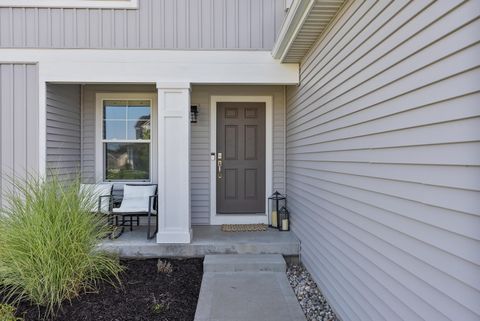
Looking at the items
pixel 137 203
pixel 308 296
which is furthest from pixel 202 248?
pixel 308 296

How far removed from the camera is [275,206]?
5457 mm

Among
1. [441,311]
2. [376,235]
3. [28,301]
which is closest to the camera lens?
[441,311]

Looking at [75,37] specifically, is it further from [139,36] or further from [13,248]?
[13,248]

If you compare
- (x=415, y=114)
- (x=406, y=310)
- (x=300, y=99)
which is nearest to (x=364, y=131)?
(x=415, y=114)

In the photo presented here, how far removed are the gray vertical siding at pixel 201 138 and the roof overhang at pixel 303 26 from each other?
125 centimetres

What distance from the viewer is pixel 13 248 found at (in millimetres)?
2895

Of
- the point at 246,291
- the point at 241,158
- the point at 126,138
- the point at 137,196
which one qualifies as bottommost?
the point at 246,291

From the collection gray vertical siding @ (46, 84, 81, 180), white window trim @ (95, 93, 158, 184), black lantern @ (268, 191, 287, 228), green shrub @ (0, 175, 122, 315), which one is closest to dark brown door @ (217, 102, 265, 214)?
black lantern @ (268, 191, 287, 228)

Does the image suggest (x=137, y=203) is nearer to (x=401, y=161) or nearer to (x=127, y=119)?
(x=127, y=119)

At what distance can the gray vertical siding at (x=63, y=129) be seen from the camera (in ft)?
15.4

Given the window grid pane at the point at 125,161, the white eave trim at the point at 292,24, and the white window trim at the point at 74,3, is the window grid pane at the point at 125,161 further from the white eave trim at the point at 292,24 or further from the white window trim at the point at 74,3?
the white eave trim at the point at 292,24

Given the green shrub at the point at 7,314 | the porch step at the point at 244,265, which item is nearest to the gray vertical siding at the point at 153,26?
the porch step at the point at 244,265

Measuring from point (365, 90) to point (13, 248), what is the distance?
2926 mm

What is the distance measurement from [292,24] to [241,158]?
2586 millimetres
